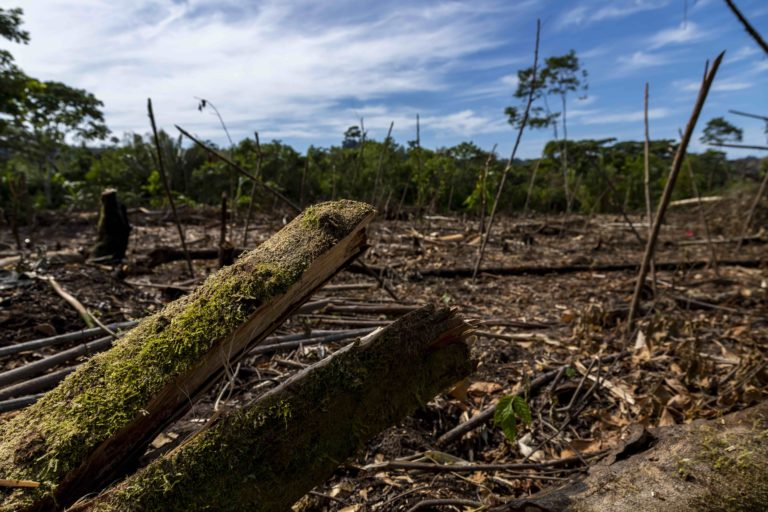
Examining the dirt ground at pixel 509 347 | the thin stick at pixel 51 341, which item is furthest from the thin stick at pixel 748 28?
the thin stick at pixel 51 341

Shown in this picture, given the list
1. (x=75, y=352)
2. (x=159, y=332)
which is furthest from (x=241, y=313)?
(x=75, y=352)

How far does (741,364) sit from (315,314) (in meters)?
3.05

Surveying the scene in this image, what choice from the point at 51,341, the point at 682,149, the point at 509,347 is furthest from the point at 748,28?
the point at 51,341

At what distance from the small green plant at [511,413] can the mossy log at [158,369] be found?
41.2 inches

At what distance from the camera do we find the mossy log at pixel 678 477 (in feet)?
4.99

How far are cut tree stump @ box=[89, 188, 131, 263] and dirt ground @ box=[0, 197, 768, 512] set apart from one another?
0.36m

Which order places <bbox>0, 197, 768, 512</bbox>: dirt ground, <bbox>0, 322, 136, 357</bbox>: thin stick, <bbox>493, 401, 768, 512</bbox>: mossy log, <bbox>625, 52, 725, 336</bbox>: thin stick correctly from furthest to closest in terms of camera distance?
<bbox>625, 52, 725, 336</bbox>: thin stick < <bbox>0, 322, 136, 357</bbox>: thin stick < <bbox>0, 197, 768, 512</bbox>: dirt ground < <bbox>493, 401, 768, 512</bbox>: mossy log

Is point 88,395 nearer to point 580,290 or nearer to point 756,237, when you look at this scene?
point 580,290

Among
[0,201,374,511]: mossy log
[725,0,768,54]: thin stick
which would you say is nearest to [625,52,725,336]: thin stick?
[725,0,768,54]: thin stick

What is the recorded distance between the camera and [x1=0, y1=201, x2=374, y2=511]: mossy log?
1.37 m

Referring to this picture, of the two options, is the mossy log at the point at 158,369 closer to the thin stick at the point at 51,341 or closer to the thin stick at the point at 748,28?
the thin stick at the point at 51,341

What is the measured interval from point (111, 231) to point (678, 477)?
6.61 meters

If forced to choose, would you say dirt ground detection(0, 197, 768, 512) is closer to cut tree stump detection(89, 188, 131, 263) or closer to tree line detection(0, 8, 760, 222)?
cut tree stump detection(89, 188, 131, 263)

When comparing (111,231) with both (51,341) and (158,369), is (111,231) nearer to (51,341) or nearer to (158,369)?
(51,341)
